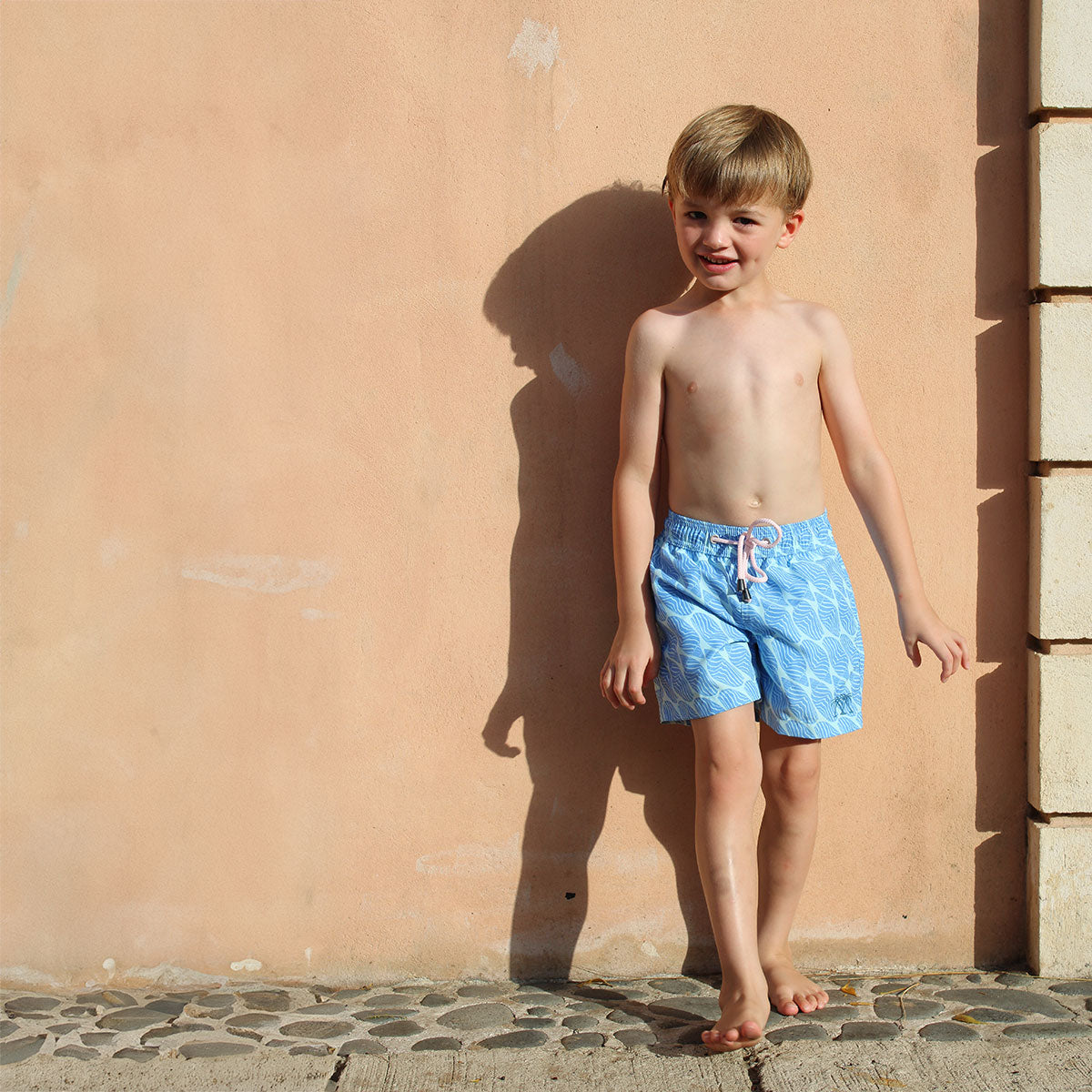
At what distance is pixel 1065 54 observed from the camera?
8.46 ft

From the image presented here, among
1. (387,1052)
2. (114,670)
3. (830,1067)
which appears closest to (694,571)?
(830,1067)

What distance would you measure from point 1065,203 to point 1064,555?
0.83 meters

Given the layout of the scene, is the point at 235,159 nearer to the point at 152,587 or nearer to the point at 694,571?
the point at 152,587

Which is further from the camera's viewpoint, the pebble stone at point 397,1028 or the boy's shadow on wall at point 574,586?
the boy's shadow on wall at point 574,586

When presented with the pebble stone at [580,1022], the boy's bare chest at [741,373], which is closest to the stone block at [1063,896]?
the pebble stone at [580,1022]

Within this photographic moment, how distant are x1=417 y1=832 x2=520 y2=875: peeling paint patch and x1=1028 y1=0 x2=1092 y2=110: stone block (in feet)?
7.19

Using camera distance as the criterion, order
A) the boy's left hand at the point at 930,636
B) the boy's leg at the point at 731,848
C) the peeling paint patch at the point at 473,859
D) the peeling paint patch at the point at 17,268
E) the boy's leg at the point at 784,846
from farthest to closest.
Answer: the peeling paint patch at the point at 473,859
the peeling paint patch at the point at 17,268
the boy's leg at the point at 784,846
the boy's left hand at the point at 930,636
the boy's leg at the point at 731,848

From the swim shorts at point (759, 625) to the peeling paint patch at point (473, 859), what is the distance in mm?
603

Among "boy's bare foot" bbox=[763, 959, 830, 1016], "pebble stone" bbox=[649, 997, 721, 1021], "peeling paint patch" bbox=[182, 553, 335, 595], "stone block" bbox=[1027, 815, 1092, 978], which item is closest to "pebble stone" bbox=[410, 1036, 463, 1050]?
"pebble stone" bbox=[649, 997, 721, 1021]

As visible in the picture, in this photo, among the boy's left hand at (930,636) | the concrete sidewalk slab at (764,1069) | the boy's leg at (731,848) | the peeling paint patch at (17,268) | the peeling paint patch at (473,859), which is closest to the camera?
the concrete sidewalk slab at (764,1069)

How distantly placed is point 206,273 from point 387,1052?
6.06 ft

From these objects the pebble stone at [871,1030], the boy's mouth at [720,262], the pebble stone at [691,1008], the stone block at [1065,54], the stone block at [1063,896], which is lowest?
the pebble stone at [691,1008]

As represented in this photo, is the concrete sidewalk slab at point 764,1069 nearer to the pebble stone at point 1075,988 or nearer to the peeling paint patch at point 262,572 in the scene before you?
the pebble stone at point 1075,988

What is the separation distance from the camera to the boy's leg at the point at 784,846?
102 inches
